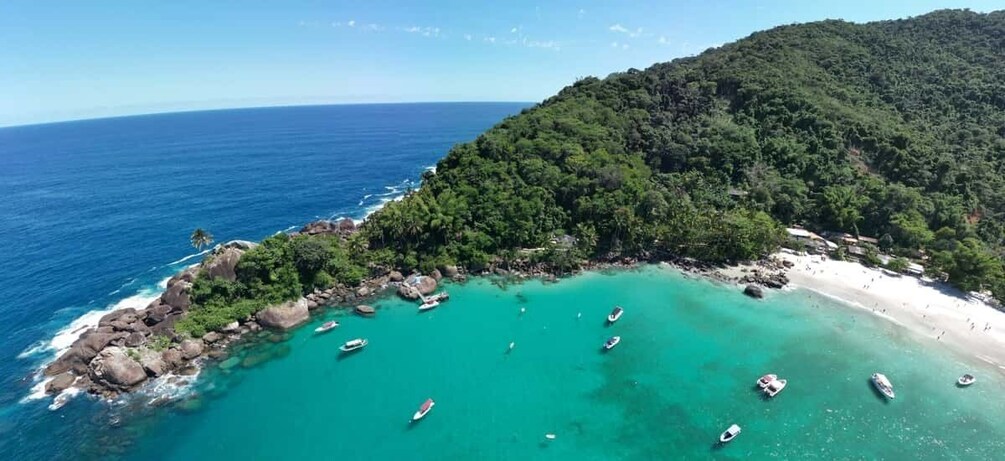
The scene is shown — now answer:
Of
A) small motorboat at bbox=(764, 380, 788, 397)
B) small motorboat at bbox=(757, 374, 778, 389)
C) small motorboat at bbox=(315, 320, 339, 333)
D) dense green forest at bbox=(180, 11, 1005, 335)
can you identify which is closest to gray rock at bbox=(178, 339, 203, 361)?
dense green forest at bbox=(180, 11, 1005, 335)

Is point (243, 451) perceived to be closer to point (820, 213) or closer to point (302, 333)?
point (302, 333)

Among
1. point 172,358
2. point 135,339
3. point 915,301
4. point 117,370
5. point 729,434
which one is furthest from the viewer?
point 915,301

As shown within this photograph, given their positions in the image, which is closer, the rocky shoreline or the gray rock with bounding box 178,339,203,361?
the rocky shoreline

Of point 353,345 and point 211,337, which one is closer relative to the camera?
point 353,345

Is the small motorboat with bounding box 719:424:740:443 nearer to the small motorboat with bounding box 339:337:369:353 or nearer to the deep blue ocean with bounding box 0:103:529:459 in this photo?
the small motorboat with bounding box 339:337:369:353

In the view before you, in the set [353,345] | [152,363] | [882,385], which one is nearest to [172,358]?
[152,363]

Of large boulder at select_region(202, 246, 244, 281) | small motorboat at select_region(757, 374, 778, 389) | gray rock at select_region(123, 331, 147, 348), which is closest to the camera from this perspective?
small motorboat at select_region(757, 374, 778, 389)

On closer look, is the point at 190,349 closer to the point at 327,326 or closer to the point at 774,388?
the point at 327,326
